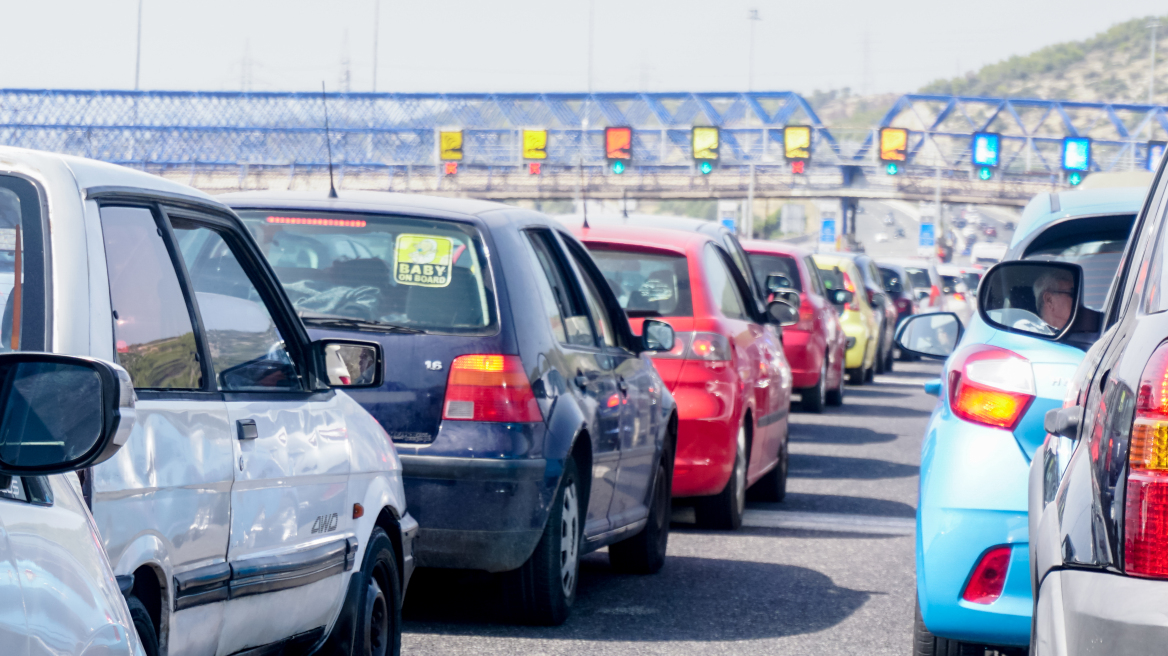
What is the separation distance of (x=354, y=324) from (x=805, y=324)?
11.1 m

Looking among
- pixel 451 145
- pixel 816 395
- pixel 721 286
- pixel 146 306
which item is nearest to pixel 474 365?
pixel 146 306

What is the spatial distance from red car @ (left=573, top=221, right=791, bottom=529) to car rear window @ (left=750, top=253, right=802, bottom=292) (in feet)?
25.5

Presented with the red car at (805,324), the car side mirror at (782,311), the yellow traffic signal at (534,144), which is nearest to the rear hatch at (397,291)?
the car side mirror at (782,311)

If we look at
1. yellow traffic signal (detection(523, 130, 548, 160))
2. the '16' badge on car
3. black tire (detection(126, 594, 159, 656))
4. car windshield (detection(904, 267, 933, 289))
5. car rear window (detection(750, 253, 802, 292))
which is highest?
yellow traffic signal (detection(523, 130, 548, 160))

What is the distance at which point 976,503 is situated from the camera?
4.37 metres

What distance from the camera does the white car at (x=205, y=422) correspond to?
292cm

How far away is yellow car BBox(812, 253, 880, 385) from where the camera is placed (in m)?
21.7

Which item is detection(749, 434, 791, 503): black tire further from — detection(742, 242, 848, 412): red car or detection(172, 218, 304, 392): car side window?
detection(172, 218, 304, 392): car side window

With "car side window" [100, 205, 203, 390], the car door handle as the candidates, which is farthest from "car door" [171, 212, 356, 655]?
"car side window" [100, 205, 203, 390]

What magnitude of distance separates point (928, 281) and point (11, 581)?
35.8 metres

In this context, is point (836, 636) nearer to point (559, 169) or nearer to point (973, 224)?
point (559, 169)

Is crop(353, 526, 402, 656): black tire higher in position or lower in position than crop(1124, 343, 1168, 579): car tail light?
lower

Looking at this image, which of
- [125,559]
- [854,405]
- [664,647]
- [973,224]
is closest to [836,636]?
[664,647]

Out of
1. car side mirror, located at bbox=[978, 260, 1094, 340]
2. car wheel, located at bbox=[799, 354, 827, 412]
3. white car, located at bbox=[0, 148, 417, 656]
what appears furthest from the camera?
car wheel, located at bbox=[799, 354, 827, 412]
